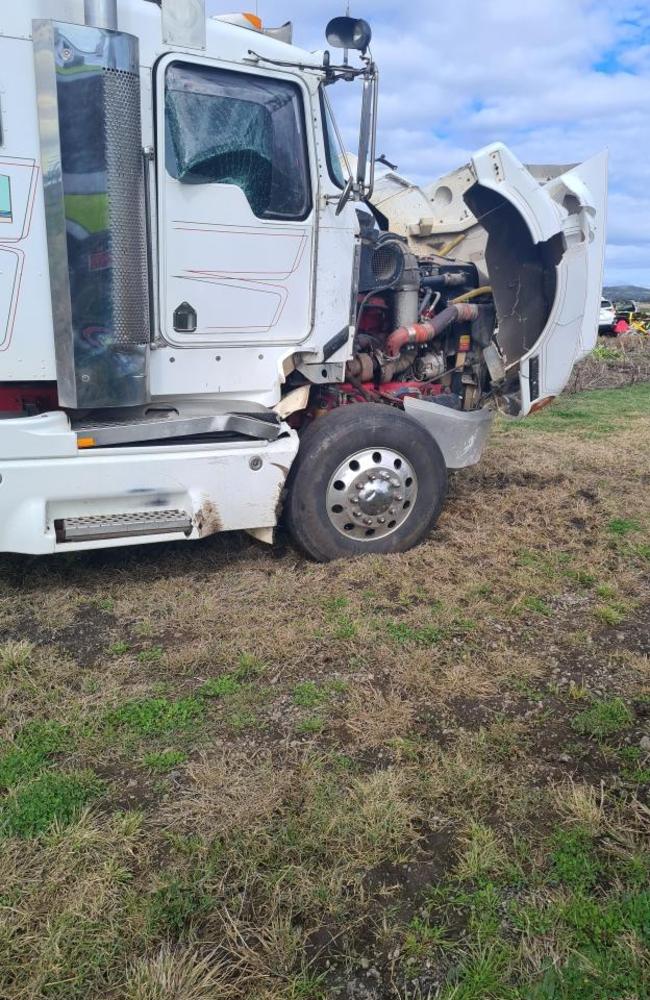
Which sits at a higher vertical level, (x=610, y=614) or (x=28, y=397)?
(x=28, y=397)

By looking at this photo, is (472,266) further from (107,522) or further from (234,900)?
(234,900)

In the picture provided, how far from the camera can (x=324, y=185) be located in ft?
14.5

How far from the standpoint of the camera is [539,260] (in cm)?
534

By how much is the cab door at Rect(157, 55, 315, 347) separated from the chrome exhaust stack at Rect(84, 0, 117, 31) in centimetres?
33

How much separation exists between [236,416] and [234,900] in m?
2.82

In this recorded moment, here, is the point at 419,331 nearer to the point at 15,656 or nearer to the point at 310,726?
the point at 310,726

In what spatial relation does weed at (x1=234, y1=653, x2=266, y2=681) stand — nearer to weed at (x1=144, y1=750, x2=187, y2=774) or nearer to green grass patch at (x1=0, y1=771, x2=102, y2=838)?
weed at (x1=144, y1=750, x2=187, y2=774)

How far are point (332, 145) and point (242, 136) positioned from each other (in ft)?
2.15

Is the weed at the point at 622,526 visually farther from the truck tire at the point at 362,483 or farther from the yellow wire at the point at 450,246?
the yellow wire at the point at 450,246

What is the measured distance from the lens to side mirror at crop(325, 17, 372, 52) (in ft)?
13.6

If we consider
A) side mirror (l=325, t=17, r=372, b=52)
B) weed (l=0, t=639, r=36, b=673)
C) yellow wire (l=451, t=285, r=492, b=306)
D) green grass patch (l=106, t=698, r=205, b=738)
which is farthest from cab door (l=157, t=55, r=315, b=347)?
green grass patch (l=106, t=698, r=205, b=738)

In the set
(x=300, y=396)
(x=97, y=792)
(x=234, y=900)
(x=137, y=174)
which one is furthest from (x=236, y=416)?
(x=234, y=900)

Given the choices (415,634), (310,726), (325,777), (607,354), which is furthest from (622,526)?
(607,354)

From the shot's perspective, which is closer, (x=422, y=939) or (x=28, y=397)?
(x=422, y=939)
